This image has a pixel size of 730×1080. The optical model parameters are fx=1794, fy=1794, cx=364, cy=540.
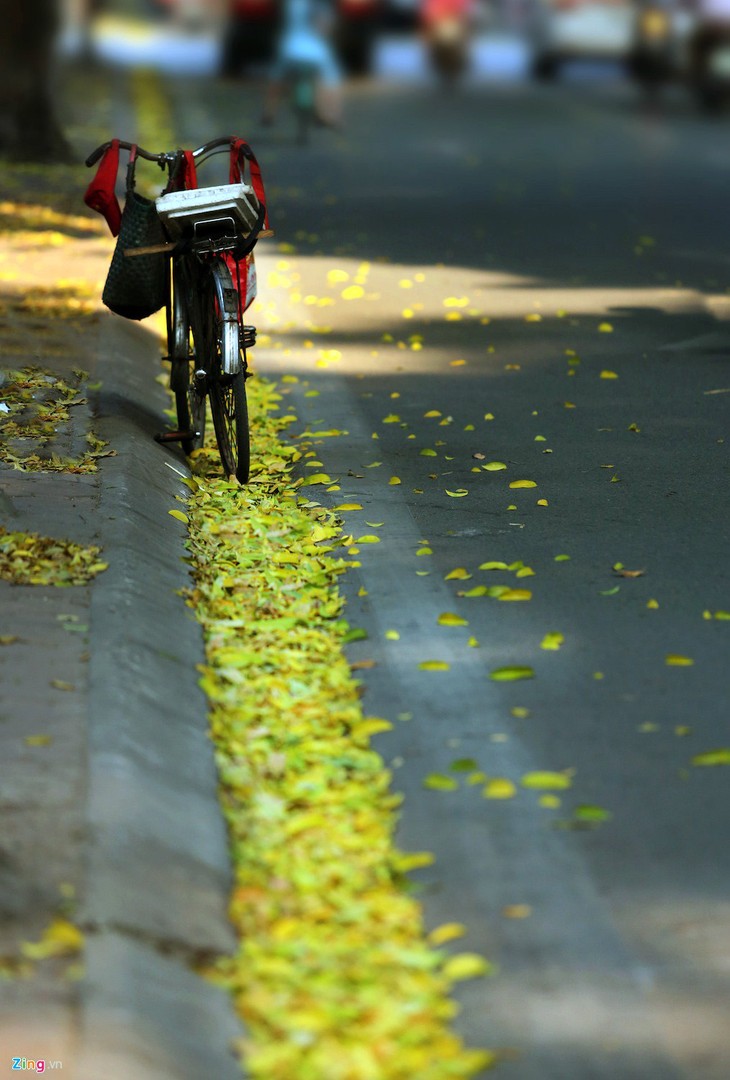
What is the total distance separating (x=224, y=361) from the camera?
701 centimetres

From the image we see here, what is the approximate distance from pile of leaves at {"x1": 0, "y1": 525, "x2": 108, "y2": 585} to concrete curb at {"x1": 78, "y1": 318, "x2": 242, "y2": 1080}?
0.07 meters

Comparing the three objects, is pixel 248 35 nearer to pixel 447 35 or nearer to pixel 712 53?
pixel 447 35

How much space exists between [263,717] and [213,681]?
0.29 metres

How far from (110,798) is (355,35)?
31372mm

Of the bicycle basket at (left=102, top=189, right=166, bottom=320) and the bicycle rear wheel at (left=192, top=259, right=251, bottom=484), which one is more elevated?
the bicycle basket at (left=102, top=189, right=166, bottom=320)

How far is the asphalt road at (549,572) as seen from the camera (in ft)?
12.4

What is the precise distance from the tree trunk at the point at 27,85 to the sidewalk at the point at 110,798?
433 inches

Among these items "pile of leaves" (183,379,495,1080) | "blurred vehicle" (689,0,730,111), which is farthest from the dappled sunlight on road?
"blurred vehicle" (689,0,730,111)

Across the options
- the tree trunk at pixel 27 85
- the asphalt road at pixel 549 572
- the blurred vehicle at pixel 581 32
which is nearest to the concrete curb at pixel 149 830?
the asphalt road at pixel 549 572

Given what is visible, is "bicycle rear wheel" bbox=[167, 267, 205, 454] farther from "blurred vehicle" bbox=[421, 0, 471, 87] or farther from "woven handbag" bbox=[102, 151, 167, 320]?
"blurred vehicle" bbox=[421, 0, 471, 87]

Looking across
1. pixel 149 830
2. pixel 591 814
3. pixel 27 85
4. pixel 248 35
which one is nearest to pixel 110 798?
pixel 149 830

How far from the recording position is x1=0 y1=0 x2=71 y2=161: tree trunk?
1759 cm

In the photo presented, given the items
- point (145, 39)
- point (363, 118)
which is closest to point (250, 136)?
point (363, 118)

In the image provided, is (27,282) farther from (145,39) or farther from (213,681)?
(145,39)
